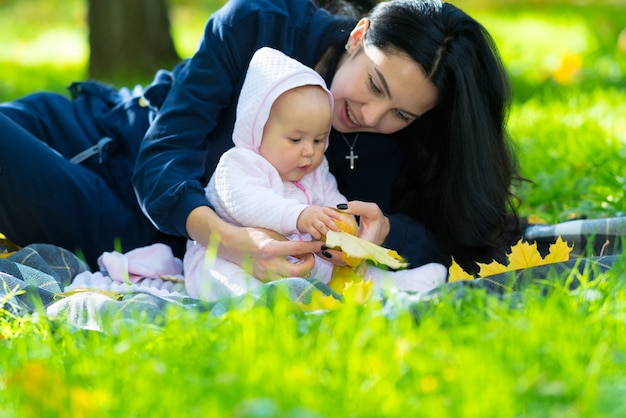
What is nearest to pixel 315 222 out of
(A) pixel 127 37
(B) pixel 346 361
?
(B) pixel 346 361

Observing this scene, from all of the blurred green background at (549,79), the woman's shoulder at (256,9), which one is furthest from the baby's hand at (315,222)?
the blurred green background at (549,79)

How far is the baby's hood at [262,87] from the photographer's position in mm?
2836

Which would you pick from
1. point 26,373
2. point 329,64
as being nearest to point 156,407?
point 26,373

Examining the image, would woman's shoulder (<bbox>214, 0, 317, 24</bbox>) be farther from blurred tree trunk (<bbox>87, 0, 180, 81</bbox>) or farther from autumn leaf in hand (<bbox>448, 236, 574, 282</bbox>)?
blurred tree trunk (<bbox>87, 0, 180, 81</bbox>)

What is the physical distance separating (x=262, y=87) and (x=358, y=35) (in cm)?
46

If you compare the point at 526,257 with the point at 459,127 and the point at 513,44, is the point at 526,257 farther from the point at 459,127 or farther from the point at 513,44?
the point at 513,44

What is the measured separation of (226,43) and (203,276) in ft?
2.87

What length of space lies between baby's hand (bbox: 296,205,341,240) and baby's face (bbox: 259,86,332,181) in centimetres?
25

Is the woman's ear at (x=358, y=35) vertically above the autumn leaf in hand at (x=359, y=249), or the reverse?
the woman's ear at (x=358, y=35)

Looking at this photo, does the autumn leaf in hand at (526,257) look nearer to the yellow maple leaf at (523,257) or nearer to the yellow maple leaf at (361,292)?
the yellow maple leaf at (523,257)

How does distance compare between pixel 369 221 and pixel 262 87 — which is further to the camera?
pixel 369 221

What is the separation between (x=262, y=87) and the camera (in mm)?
2855

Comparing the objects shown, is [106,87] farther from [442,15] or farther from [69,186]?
[442,15]

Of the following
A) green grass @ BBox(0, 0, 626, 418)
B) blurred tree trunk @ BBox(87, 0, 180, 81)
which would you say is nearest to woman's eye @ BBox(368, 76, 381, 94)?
green grass @ BBox(0, 0, 626, 418)
